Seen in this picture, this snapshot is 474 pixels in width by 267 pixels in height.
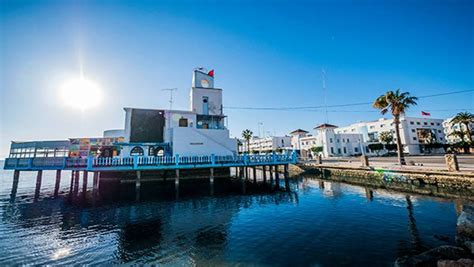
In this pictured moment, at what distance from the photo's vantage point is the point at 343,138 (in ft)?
184

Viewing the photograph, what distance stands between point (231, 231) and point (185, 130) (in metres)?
15.8

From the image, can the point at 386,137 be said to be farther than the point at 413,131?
No

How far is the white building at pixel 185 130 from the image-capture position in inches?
904

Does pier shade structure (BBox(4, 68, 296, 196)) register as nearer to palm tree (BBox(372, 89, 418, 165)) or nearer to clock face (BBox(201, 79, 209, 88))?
clock face (BBox(201, 79, 209, 88))

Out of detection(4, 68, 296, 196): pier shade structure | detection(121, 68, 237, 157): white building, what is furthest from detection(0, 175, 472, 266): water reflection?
detection(121, 68, 237, 157): white building

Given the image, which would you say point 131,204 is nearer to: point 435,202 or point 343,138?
point 435,202

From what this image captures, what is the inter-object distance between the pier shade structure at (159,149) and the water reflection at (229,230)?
3.93 meters

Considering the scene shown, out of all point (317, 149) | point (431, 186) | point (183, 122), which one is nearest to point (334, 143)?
point (317, 149)

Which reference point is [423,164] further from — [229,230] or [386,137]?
[386,137]

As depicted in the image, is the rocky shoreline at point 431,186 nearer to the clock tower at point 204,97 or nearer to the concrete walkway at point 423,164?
the concrete walkway at point 423,164

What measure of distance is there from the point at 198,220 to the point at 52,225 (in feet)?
25.6

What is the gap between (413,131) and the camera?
5181 centimetres

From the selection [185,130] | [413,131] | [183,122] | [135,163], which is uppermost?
[413,131]

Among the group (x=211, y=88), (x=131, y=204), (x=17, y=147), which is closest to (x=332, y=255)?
(x=131, y=204)
